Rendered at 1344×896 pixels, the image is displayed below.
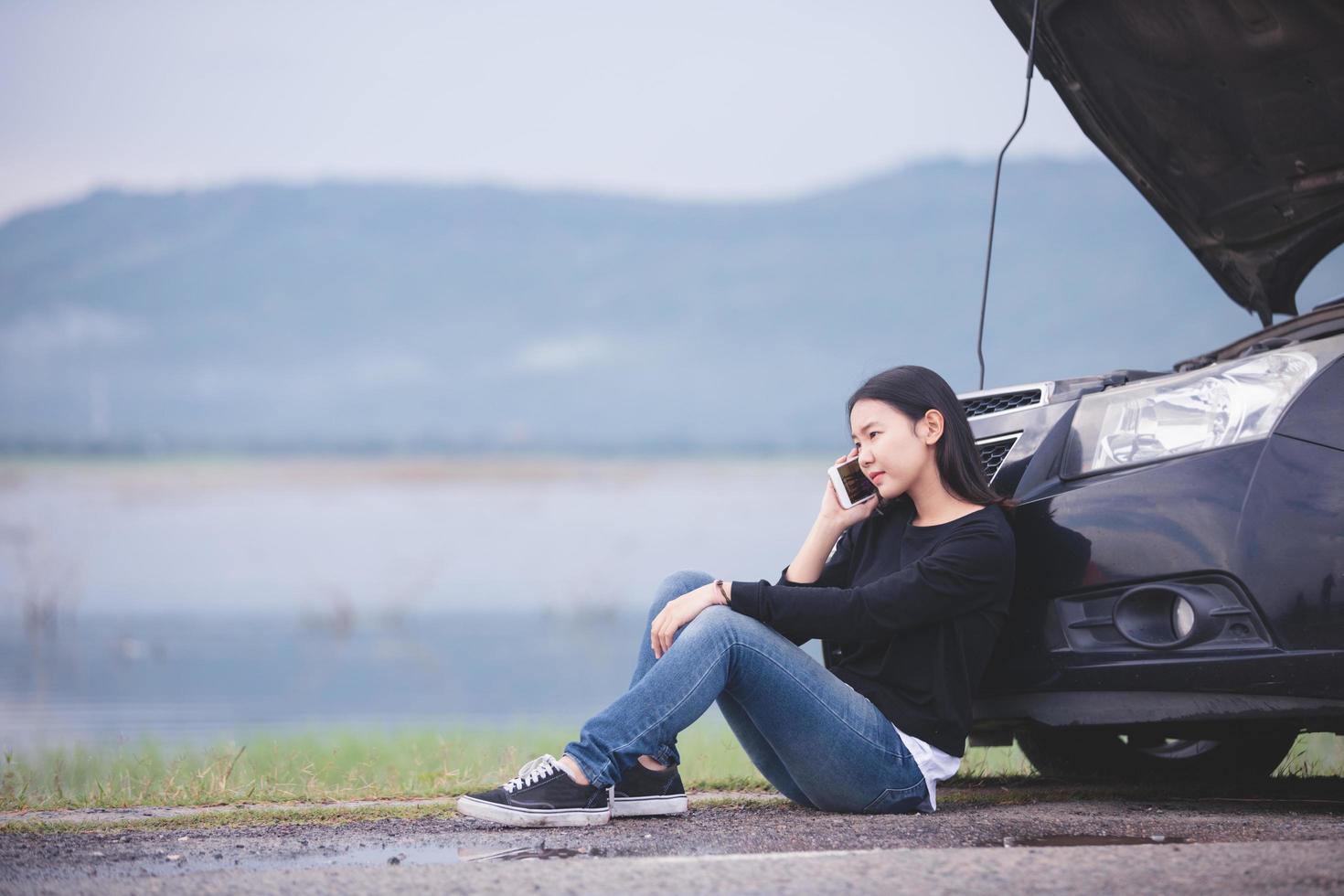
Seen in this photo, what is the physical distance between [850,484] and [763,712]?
2.12 feet

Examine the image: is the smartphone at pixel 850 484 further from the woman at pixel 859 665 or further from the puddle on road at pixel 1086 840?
the puddle on road at pixel 1086 840

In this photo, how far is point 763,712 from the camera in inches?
128

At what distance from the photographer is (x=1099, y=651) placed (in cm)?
318

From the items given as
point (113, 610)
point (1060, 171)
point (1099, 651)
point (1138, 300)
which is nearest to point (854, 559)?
point (1099, 651)

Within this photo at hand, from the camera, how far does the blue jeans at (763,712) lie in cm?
318

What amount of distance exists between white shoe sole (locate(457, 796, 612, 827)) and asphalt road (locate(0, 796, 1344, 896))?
3cm

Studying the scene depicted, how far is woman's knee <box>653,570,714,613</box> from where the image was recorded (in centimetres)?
353

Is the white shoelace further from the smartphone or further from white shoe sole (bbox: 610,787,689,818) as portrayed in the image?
the smartphone

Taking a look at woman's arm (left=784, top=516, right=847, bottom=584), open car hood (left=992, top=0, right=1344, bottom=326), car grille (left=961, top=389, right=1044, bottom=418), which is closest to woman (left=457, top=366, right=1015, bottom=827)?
woman's arm (left=784, top=516, right=847, bottom=584)

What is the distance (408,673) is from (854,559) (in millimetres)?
55360

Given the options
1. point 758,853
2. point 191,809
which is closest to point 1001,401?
point 758,853

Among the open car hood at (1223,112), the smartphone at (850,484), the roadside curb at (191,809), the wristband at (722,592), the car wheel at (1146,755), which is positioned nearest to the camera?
the wristband at (722,592)

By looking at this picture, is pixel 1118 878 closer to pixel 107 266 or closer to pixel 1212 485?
pixel 1212 485

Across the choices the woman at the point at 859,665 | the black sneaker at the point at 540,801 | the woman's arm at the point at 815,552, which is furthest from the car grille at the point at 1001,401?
the black sneaker at the point at 540,801
